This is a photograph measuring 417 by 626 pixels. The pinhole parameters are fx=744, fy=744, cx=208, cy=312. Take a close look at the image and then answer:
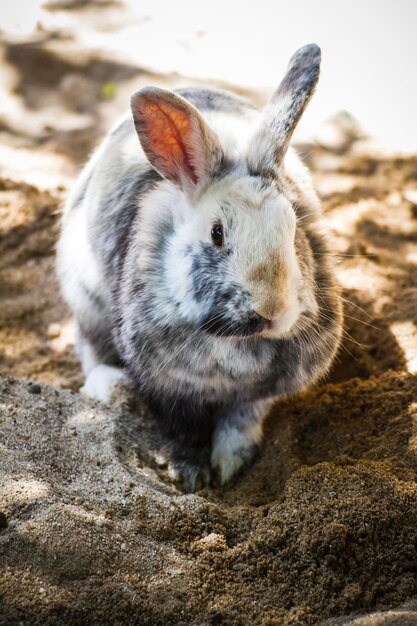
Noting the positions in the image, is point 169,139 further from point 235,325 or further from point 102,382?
point 102,382

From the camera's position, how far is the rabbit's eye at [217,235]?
3.18 m

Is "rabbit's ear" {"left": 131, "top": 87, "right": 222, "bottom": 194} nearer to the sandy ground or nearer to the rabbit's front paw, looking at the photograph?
the sandy ground

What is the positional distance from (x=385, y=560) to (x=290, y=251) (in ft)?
4.28

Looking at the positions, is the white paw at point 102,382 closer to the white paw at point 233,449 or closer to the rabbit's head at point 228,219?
the white paw at point 233,449

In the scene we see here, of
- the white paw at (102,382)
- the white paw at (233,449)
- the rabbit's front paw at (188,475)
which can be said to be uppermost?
the white paw at (233,449)

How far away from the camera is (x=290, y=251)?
10.3 feet

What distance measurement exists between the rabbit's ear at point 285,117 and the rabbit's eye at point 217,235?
0.42 metres

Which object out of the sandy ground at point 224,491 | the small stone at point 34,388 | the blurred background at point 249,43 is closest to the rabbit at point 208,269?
the sandy ground at point 224,491

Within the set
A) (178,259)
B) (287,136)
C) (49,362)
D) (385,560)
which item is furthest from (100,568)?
(49,362)

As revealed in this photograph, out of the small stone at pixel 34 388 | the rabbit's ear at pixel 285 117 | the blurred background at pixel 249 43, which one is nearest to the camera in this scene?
the rabbit's ear at pixel 285 117

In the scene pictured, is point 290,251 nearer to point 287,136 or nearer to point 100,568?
point 287,136

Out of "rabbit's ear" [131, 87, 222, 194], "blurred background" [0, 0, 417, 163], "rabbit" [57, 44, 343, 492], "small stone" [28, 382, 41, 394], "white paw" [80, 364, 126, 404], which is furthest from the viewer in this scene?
"blurred background" [0, 0, 417, 163]

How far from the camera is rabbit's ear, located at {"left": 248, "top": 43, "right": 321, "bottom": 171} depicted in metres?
3.43

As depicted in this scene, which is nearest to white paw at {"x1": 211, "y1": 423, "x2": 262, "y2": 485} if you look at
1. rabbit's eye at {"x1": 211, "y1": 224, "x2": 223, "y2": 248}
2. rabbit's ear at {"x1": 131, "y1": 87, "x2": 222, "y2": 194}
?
rabbit's eye at {"x1": 211, "y1": 224, "x2": 223, "y2": 248}
